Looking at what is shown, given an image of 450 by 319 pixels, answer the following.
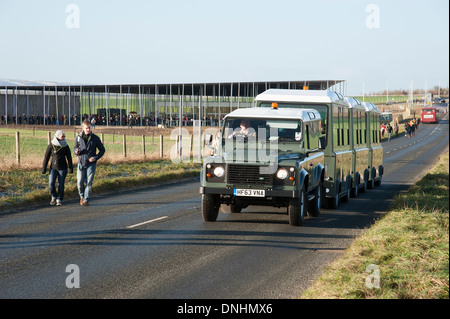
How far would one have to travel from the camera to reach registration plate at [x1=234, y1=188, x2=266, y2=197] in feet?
41.2

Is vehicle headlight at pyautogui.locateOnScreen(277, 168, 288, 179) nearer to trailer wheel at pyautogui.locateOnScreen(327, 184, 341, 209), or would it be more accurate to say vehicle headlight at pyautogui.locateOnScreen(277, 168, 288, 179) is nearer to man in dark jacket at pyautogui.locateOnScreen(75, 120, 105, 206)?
trailer wheel at pyautogui.locateOnScreen(327, 184, 341, 209)

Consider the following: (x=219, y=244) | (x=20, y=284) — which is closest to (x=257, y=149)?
(x=219, y=244)

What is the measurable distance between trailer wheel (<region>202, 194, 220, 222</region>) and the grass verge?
549 cm

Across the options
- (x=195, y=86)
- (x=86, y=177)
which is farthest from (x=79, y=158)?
(x=195, y=86)

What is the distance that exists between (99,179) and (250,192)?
1063cm

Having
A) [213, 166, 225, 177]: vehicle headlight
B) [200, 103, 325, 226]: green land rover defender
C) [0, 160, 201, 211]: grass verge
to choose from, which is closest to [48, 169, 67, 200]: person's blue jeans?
[0, 160, 201, 211]: grass verge

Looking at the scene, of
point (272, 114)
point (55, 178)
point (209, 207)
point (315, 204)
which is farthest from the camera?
point (55, 178)

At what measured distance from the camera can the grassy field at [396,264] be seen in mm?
7039

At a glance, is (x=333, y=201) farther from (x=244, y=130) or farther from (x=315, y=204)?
(x=244, y=130)

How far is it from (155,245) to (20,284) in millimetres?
3150

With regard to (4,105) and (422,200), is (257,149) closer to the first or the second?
(422,200)

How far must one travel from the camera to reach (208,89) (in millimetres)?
81938

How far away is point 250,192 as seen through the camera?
12633mm

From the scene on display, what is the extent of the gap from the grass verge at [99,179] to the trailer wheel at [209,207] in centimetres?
549
